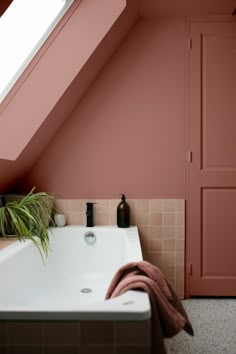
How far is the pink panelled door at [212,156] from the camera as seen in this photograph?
2.44 m

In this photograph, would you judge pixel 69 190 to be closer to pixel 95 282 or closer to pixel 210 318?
pixel 95 282

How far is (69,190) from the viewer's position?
2529 mm

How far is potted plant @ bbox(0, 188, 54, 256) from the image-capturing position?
193 cm

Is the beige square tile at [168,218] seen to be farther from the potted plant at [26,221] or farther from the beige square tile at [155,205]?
the potted plant at [26,221]

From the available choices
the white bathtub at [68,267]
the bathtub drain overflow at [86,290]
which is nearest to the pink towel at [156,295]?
the white bathtub at [68,267]

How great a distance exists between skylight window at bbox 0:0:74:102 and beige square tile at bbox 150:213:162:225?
1.48 meters

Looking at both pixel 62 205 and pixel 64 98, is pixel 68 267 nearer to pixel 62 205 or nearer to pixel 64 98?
pixel 62 205

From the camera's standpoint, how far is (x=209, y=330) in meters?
1.93

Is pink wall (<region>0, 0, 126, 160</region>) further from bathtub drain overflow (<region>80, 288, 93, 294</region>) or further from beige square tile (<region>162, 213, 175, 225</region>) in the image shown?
beige square tile (<region>162, 213, 175, 225</region>)

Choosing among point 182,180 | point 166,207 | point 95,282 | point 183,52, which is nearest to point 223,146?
point 182,180

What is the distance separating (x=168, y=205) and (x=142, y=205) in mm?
218

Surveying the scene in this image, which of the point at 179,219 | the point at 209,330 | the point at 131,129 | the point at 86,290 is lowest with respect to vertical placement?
the point at 209,330

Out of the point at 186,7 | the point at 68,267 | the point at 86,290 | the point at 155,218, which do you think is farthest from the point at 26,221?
the point at 186,7

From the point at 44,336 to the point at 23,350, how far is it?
84 millimetres
